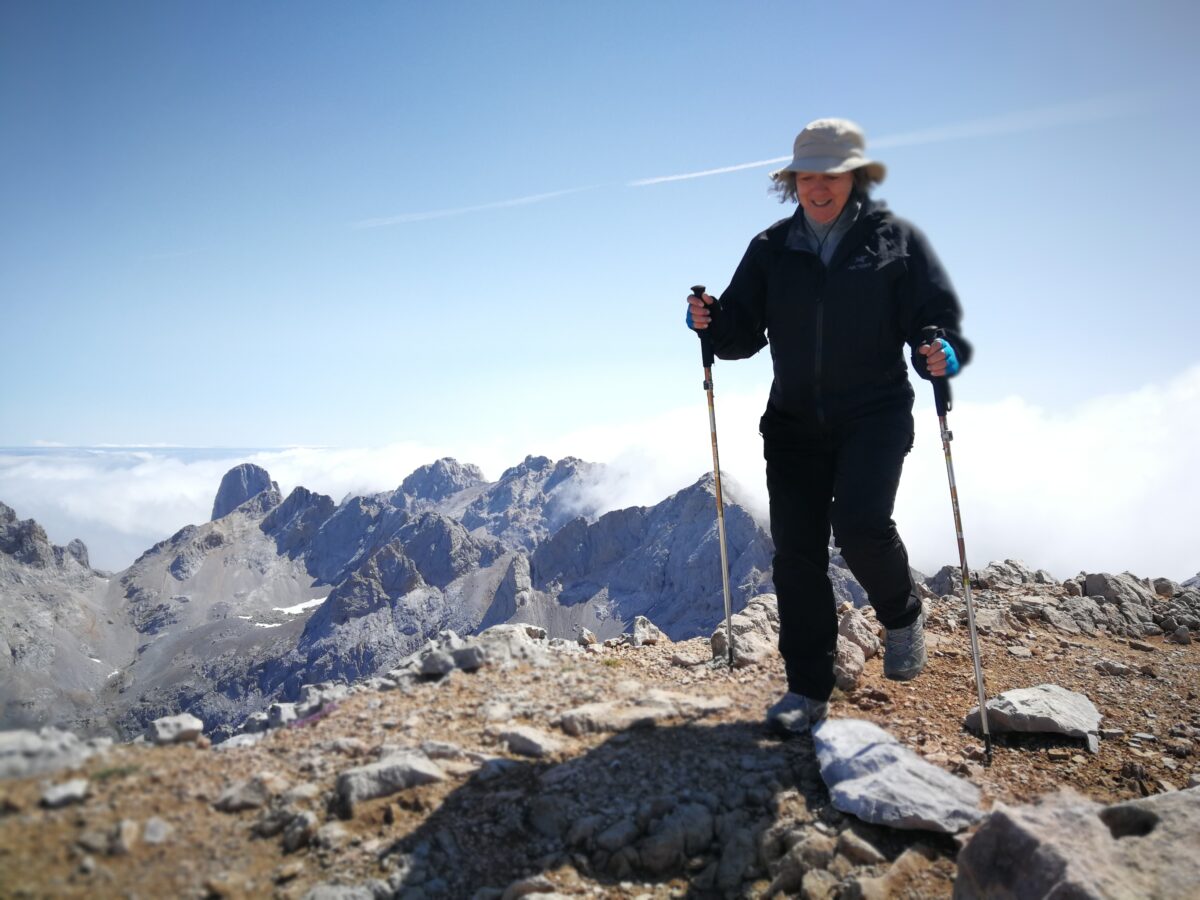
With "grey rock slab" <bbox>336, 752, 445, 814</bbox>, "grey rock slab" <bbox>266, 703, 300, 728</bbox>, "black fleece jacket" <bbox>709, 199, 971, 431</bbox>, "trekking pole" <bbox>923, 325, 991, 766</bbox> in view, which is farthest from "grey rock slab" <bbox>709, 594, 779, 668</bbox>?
"grey rock slab" <bbox>266, 703, 300, 728</bbox>

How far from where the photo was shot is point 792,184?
6.84 m

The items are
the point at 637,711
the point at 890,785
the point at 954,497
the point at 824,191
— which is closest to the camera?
the point at 890,785

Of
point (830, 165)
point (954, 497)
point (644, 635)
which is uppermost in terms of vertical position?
point (830, 165)

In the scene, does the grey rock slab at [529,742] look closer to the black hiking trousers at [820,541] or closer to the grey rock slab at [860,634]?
the black hiking trousers at [820,541]

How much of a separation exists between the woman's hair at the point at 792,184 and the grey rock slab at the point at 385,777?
224 inches

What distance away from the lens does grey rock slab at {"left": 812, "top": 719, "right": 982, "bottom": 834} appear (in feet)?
16.7

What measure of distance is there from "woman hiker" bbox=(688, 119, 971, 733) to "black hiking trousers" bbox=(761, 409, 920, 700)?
0.01 meters

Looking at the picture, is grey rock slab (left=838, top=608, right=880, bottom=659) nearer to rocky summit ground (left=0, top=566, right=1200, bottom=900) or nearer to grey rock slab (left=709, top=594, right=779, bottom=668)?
grey rock slab (left=709, top=594, right=779, bottom=668)

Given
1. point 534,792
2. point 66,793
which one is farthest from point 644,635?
point 66,793

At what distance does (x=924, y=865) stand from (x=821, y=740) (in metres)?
1.33

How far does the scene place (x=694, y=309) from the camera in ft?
23.5

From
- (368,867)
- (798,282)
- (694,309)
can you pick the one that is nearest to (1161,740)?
(798,282)

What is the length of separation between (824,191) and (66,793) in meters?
6.64

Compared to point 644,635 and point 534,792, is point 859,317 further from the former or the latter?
point 644,635
